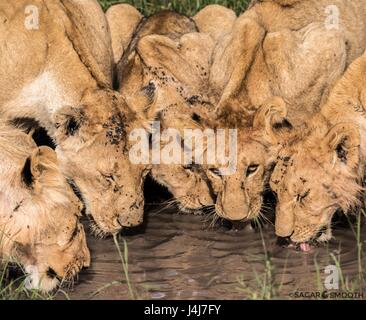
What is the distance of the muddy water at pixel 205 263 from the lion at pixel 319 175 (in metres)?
0.22

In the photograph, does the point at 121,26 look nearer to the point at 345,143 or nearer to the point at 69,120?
the point at 69,120

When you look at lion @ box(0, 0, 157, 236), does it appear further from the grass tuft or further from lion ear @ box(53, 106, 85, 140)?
the grass tuft

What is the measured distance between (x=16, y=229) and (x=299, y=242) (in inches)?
75.6

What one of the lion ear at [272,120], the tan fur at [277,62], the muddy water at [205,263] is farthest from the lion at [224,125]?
the muddy water at [205,263]

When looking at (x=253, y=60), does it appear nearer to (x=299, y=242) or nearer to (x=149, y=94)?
(x=149, y=94)

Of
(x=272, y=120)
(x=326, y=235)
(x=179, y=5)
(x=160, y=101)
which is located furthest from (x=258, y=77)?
(x=179, y=5)

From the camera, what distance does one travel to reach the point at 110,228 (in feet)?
27.3

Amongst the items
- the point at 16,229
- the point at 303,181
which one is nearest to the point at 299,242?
the point at 303,181

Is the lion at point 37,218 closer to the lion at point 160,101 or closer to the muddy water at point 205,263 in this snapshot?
the muddy water at point 205,263

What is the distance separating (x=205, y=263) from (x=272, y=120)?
104cm

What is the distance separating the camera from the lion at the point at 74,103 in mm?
8180

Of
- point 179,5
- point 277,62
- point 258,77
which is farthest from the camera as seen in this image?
point 179,5

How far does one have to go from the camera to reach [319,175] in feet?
26.3

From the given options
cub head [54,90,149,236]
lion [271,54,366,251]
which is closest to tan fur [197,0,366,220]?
lion [271,54,366,251]
